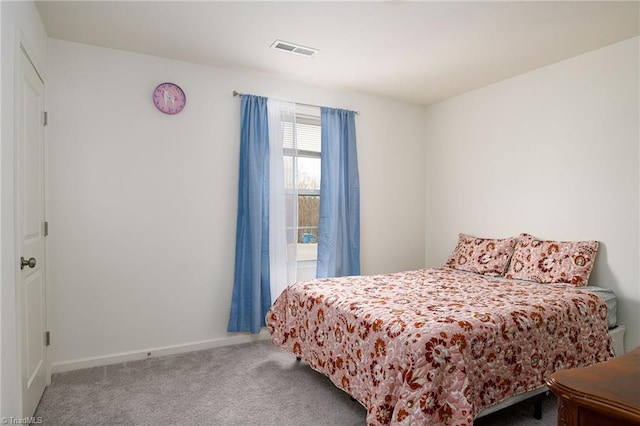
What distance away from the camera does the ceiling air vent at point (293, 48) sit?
2961 millimetres

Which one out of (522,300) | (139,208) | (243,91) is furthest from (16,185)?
(522,300)

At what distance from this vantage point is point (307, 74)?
12.0ft

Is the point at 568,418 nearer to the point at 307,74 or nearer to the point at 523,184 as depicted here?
the point at 523,184

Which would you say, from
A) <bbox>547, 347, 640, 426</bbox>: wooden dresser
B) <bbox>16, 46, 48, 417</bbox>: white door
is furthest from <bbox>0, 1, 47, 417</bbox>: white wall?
<bbox>547, 347, 640, 426</bbox>: wooden dresser

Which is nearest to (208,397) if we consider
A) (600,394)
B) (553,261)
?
(600,394)

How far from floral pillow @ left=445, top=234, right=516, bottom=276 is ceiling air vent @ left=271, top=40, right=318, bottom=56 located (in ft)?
7.91

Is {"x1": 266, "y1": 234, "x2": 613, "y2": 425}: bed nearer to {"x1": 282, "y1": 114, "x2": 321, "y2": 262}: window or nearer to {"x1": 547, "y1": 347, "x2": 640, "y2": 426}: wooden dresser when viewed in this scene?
{"x1": 547, "y1": 347, "x2": 640, "y2": 426}: wooden dresser

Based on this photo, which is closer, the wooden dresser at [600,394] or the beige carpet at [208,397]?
the wooden dresser at [600,394]

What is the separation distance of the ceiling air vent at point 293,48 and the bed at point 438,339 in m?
1.89

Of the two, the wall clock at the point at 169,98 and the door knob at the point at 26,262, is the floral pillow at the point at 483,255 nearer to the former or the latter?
the wall clock at the point at 169,98

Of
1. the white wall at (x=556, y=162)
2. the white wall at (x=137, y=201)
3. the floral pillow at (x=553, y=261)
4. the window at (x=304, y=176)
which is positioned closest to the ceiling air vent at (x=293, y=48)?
the white wall at (x=137, y=201)

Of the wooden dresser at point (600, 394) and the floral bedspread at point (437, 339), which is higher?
the wooden dresser at point (600, 394)

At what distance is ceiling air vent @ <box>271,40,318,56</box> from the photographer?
9.71 ft

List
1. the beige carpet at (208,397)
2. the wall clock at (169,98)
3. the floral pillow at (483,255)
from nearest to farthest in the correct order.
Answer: the beige carpet at (208,397) < the wall clock at (169,98) < the floral pillow at (483,255)
